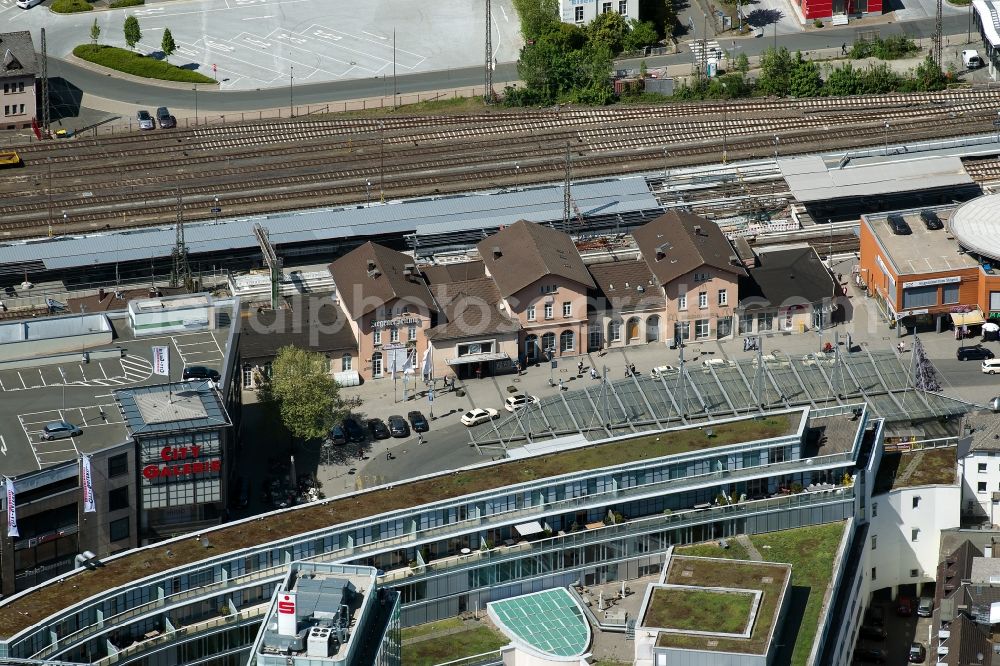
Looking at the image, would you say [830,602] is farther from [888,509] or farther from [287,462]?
[287,462]

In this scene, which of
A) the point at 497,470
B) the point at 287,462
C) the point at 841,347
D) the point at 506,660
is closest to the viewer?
the point at 506,660

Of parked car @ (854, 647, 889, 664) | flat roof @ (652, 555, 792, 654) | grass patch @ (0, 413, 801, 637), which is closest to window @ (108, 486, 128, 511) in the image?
grass patch @ (0, 413, 801, 637)

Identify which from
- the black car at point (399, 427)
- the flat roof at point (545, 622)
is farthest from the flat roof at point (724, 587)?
the black car at point (399, 427)

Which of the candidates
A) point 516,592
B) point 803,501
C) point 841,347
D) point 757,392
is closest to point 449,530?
point 516,592

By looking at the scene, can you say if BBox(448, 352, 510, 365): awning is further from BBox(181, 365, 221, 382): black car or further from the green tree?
BBox(181, 365, 221, 382): black car

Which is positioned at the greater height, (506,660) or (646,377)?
(646,377)

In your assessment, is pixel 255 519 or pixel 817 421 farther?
pixel 817 421
